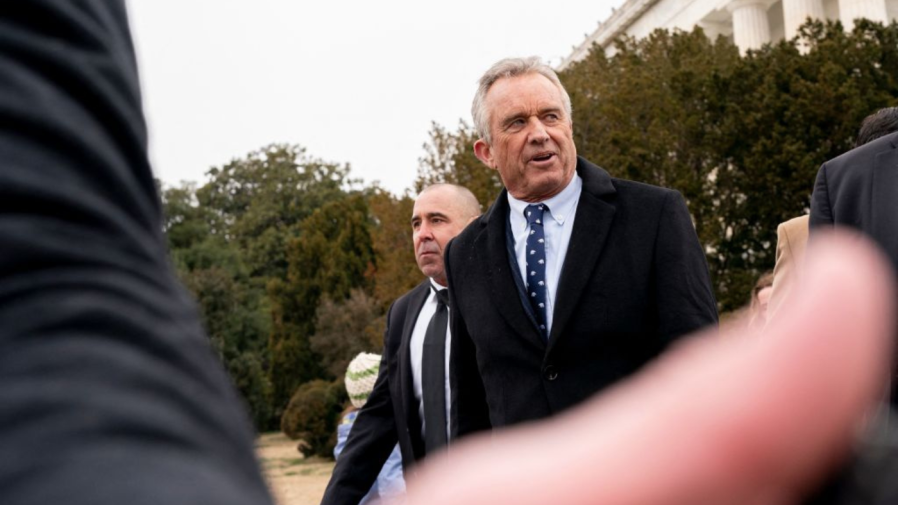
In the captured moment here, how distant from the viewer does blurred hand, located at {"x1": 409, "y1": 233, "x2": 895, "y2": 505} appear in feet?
1.24

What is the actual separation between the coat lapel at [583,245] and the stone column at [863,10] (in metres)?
31.2

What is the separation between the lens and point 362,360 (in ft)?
28.4

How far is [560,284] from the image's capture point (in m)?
3.40

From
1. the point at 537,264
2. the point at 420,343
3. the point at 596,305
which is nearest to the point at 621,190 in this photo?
the point at 537,264

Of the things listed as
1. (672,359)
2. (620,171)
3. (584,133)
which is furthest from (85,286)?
(584,133)

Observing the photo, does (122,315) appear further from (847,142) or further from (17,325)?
(847,142)

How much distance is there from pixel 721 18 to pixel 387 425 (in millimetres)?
40079

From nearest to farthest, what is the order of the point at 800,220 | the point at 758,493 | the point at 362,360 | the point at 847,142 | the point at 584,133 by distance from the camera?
the point at 758,493, the point at 800,220, the point at 362,360, the point at 847,142, the point at 584,133

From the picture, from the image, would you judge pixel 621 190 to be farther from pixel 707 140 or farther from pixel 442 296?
pixel 707 140

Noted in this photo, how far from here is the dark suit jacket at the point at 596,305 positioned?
130 inches

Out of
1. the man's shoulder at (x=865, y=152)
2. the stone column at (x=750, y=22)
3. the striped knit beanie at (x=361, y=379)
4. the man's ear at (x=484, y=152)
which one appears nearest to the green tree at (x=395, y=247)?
the stone column at (x=750, y=22)

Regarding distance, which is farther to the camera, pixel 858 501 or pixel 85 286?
pixel 85 286

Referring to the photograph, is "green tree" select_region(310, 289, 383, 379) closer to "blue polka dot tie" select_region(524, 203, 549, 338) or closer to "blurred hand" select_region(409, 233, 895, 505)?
"blue polka dot tie" select_region(524, 203, 549, 338)

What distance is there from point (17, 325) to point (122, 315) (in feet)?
0.19
